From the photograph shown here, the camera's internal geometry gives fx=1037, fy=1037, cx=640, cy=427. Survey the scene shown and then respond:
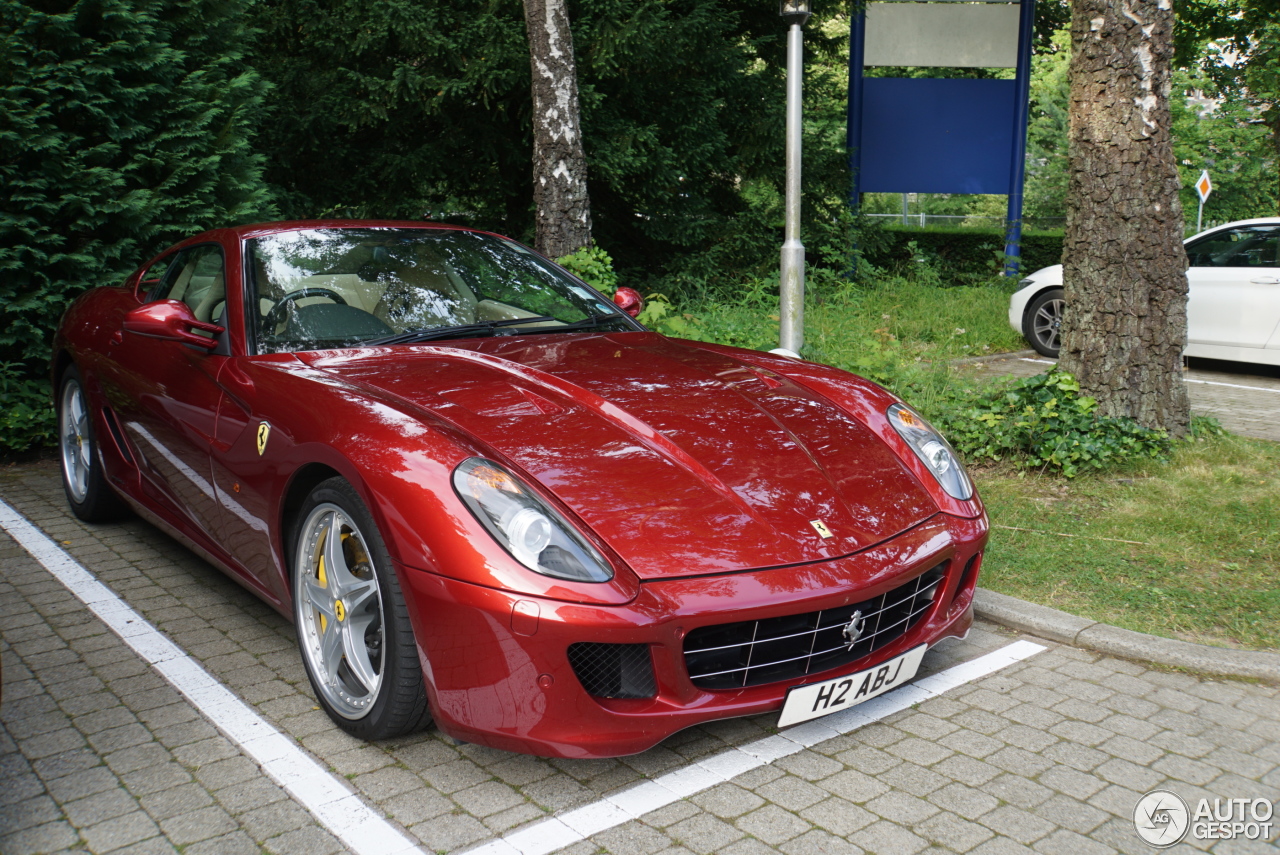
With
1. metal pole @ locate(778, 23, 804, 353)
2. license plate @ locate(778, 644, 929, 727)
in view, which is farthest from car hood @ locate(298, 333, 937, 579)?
metal pole @ locate(778, 23, 804, 353)

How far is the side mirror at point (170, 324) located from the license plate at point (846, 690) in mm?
2391

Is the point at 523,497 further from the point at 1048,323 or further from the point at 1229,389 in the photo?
the point at 1048,323

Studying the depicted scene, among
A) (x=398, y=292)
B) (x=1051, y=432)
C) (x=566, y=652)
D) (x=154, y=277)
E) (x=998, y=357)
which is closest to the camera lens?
(x=566, y=652)

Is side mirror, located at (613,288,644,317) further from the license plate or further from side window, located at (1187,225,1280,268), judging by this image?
side window, located at (1187,225,1280,268)

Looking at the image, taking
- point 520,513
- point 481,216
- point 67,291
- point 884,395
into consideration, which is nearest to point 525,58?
point 481,216

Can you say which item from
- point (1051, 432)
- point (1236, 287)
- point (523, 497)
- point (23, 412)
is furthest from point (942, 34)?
point (523, 497)

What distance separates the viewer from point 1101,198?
5781 millimetres

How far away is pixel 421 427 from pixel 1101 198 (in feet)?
14.8

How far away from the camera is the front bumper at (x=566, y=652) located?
2.42m

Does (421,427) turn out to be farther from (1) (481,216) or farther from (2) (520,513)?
(1) (481,216)

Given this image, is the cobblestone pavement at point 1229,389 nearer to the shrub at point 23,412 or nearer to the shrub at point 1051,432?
the shrub at point 1051,432

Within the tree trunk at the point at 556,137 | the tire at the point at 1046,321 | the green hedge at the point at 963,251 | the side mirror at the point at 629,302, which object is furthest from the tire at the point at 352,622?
the green hedge at the point at 963,251

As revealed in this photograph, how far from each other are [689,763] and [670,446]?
0.88m

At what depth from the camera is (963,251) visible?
51.9 ft
